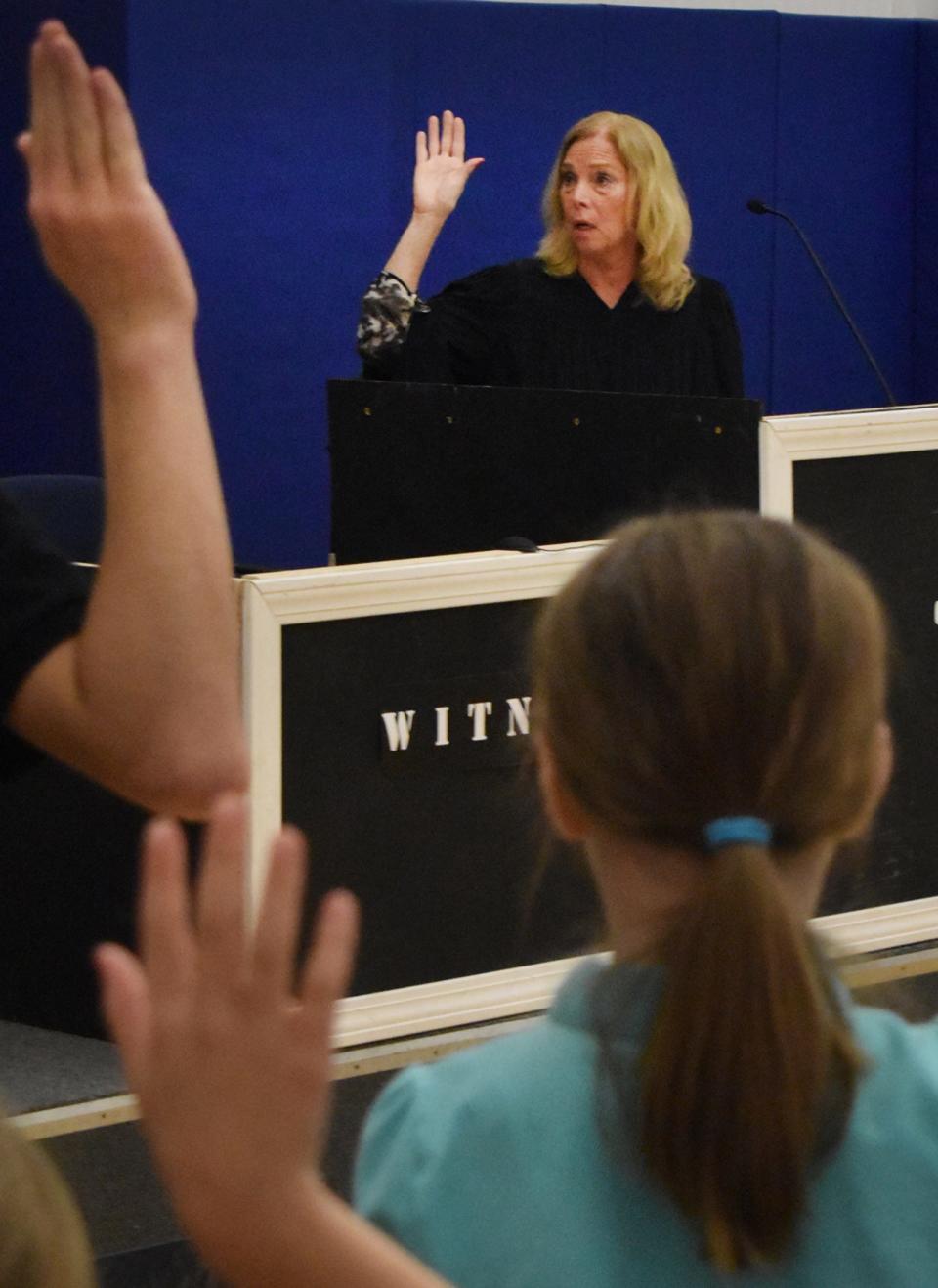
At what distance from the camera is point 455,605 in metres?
1.45

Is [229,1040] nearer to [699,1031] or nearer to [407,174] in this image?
[699,1031]

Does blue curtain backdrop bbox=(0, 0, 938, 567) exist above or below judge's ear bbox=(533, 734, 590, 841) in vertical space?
above

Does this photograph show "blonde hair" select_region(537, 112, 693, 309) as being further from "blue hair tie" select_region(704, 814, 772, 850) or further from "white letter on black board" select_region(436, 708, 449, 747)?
"blue hair tie" select_region(704, 814, 772, 850)

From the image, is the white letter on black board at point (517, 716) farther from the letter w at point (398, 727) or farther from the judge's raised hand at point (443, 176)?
the judge's raised hand at point (443, 176)

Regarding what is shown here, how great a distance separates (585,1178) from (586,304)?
8.55 feet

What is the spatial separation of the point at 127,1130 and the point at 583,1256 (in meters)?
0.76

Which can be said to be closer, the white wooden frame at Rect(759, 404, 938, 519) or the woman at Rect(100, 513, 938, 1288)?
the woman at Rect(100, 513, 938, 1288)

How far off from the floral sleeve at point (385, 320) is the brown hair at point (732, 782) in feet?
7.88

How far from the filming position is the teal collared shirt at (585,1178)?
69cm

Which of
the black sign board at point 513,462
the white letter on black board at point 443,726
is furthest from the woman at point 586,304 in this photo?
the white letter on black board at point 443,726

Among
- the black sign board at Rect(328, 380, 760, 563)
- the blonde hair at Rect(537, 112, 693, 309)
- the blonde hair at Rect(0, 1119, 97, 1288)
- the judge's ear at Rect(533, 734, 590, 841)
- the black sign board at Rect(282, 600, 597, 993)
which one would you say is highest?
the blonde hair at Rect(537, 112, 693, 309)

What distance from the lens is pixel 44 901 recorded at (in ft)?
4.82

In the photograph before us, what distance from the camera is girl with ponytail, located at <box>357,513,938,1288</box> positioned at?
2.24 ft

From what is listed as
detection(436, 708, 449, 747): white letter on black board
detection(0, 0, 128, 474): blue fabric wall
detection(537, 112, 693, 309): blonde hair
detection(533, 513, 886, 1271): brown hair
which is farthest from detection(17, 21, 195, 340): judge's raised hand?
detection(0, 0, 128, 474): blue fabric wall
